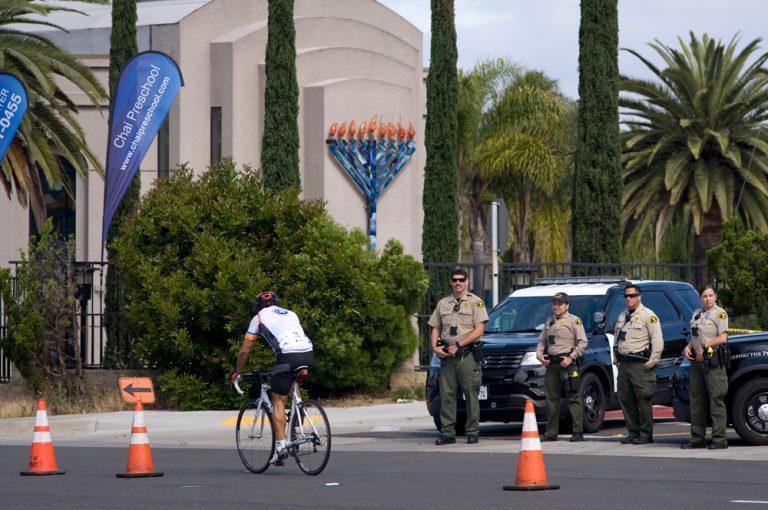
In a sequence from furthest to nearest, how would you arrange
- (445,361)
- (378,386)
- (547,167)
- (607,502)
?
(547,167)
(378,386)
(445,361)
(607,502)

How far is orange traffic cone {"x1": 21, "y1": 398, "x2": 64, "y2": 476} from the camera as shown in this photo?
524 inches

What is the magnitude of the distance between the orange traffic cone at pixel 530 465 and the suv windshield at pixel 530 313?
6.65 meters

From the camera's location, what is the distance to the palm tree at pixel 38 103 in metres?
26.2

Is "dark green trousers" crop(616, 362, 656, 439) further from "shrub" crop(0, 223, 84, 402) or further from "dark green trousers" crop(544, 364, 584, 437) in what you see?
"shrub" crop(0, 223, 84, 402)

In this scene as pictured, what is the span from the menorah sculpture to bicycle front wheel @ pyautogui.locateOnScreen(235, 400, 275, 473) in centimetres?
2081

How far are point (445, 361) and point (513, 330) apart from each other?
7.15 ft

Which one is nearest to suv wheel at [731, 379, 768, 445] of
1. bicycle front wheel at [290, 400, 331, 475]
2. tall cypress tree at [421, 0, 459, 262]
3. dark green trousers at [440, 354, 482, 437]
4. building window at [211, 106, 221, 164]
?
dark green trousers at [440, 354, 482, 437]

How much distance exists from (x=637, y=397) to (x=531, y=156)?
32985 mm

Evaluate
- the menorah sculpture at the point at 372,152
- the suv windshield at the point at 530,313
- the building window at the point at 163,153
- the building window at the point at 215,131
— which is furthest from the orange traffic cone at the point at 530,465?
the building window at the point at 215,131

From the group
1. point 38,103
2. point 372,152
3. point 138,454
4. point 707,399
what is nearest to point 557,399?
point 707,399

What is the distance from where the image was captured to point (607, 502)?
10.4 meters

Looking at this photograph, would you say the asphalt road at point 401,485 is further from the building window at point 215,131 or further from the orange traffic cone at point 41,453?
the building window at point 215,131

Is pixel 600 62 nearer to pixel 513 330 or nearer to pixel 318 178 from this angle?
pixel 318 178

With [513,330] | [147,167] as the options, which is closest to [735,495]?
[513,330]
